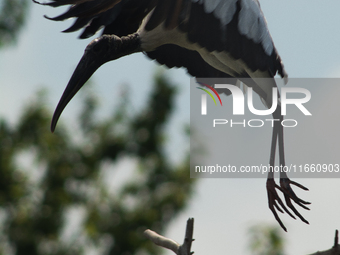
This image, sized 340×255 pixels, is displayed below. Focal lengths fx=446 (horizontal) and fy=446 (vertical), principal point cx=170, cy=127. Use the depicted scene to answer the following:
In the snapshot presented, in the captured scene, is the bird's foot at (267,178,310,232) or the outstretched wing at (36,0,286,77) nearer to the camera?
the outstretched wing at (36,0,286,77)

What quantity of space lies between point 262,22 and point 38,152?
8.49m

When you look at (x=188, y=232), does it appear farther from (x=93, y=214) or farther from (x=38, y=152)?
(x=38, y=152)

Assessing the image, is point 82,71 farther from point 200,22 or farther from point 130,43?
point 200,22

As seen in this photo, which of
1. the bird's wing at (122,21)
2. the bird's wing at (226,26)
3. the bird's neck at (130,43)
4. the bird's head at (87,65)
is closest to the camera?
the bird's wing at (226,26)

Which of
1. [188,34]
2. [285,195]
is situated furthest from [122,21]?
[285,195]

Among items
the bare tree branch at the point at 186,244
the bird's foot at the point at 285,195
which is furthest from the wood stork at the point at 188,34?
the bare tree branch at the point at 186,244

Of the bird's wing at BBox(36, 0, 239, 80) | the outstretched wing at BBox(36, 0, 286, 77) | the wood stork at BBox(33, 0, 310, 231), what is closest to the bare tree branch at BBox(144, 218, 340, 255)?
the wood stork at BBox(33, 0, 310, 231)

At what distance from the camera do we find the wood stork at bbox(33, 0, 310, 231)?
2824mm

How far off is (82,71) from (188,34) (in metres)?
0.75

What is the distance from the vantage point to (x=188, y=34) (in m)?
2.89

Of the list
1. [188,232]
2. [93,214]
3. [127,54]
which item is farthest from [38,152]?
[188,232]

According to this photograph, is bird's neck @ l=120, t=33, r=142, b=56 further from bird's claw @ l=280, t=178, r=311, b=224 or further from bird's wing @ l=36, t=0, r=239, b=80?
bird's claw @ l=280, t=178, r=311, b=224

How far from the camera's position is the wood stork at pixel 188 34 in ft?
9.27

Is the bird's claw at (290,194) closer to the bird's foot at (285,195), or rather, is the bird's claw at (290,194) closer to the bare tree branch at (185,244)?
the bird's foot at (285,195)
